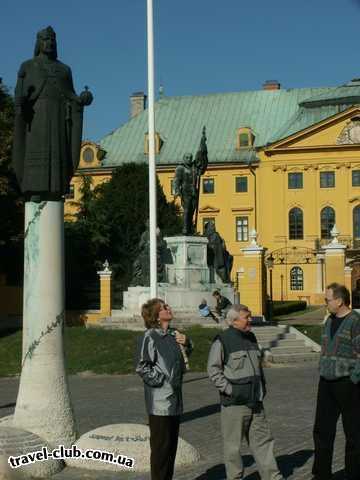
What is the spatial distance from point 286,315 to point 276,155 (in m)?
26.5

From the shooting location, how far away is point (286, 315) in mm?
47938

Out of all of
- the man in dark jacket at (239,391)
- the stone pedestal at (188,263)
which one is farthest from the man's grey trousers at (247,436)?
the stone pedestal at (188,263)

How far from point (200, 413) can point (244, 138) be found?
63.9 m

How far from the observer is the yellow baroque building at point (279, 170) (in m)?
69.4

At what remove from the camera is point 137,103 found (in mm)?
86562

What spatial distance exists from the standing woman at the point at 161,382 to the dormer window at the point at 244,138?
69.0m

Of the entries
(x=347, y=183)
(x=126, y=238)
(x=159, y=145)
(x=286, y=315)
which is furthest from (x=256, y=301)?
(x=159, y=145)

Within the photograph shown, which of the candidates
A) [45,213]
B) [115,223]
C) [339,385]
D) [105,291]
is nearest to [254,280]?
[105,291]

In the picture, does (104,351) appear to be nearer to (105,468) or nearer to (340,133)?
(105,468)

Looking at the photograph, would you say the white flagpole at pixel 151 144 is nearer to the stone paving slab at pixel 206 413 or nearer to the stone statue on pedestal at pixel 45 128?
the stone paving slab at pixel 206 413

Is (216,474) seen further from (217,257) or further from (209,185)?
(209,185)

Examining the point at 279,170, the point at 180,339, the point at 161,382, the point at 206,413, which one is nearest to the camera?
the point at 161,382

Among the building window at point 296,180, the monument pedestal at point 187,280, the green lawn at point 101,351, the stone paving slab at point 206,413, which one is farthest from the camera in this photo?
the building window at point 296,180

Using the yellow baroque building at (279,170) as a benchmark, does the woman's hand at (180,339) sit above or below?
below
